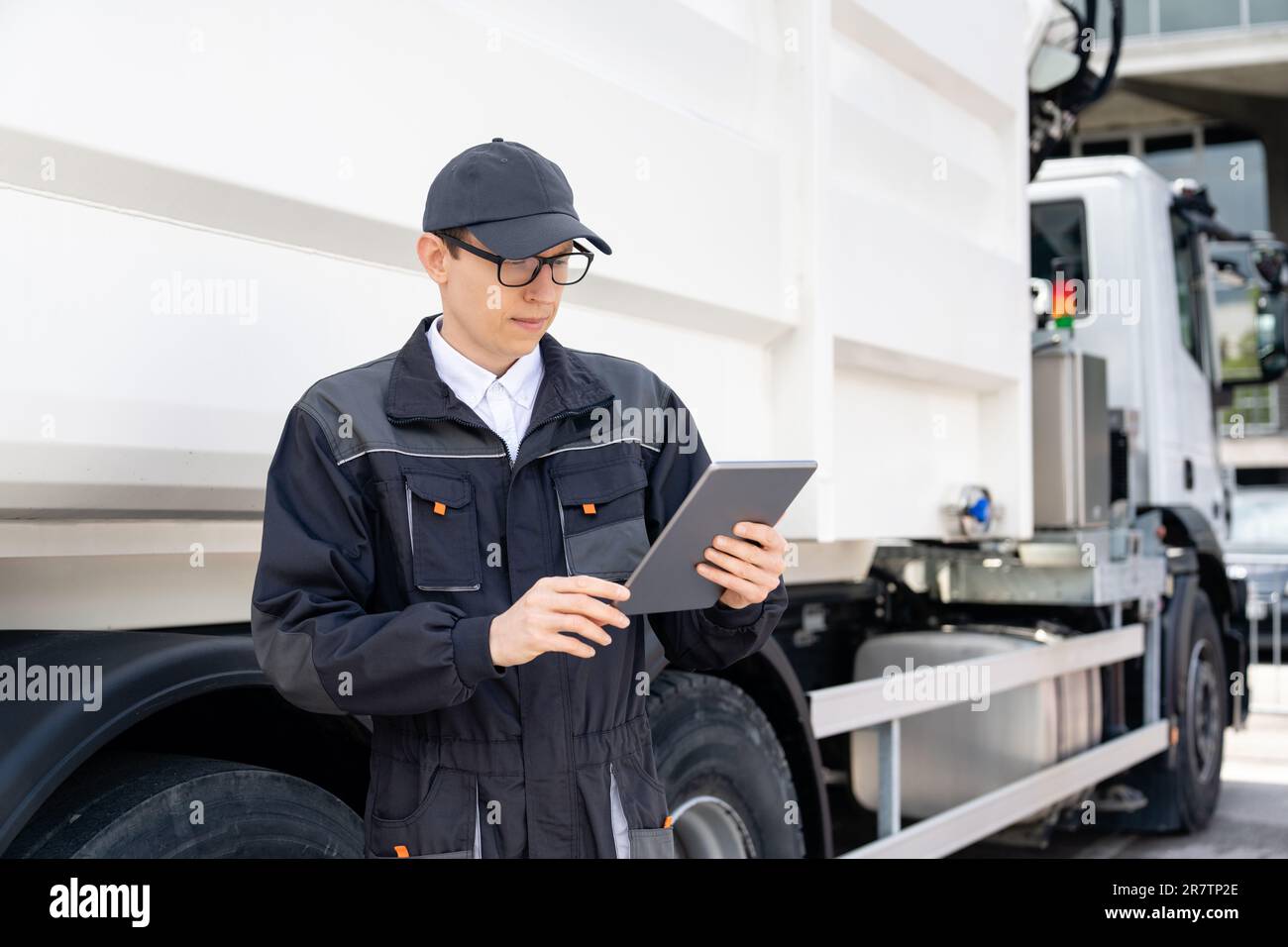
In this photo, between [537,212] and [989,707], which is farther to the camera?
[989,707]

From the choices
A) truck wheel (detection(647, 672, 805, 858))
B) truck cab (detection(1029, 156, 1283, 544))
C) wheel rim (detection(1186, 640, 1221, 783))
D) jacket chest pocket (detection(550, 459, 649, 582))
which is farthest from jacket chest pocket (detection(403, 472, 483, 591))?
wheel rim (detection(1186, 640, 1221, 783))

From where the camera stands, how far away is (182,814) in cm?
173

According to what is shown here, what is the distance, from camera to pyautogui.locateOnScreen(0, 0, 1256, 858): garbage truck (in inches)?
64.6

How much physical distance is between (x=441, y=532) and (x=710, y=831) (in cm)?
133

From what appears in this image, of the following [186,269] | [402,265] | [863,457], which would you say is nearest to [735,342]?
[863,457]

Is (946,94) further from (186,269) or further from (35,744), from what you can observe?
(35,744)

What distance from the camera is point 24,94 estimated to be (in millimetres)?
1500

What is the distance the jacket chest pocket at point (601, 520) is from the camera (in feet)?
5.96

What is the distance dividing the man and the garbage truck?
187 mm

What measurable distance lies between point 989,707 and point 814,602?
2.48 feet

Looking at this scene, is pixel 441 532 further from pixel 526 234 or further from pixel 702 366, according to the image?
pixel 702 366

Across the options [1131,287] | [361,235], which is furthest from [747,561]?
[1131,287]

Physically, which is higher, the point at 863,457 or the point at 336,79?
the point at 336,79

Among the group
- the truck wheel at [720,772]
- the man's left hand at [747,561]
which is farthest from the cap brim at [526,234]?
the truck wheel at [720,772]
